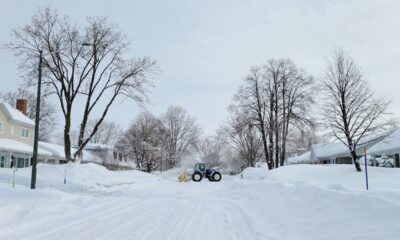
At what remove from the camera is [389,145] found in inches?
1399

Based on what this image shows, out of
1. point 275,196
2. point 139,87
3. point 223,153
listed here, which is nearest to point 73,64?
point 139,87

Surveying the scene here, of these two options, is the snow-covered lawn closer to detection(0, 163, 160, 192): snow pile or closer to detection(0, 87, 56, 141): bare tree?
detection(0, 163, 160, 192): snow pile

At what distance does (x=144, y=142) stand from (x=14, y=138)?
2698cm

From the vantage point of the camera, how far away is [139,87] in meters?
32.5

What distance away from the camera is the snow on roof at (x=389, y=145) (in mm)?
33981

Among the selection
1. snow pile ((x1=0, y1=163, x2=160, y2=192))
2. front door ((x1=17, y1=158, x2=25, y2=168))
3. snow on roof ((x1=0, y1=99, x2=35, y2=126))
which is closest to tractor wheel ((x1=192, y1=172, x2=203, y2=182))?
snow pile ((x1=0, y1=163, x2=160, y2=192))

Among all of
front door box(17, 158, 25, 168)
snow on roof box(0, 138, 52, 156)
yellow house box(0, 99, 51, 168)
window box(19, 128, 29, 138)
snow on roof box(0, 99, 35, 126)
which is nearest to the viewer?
snow on roof box(0, 138, 52, 156)

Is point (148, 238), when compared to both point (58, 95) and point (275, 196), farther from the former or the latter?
point (58, 95)

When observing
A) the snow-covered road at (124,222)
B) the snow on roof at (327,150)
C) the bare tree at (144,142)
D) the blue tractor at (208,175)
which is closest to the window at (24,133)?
the blue tractor at (208,175)

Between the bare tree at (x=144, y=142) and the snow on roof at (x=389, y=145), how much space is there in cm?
3918

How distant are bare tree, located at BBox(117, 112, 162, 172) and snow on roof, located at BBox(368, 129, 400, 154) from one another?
3918 cm

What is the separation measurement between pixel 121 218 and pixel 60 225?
86.8 inches

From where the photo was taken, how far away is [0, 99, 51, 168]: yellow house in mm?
38469

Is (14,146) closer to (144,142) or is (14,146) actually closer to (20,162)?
(20,162)
